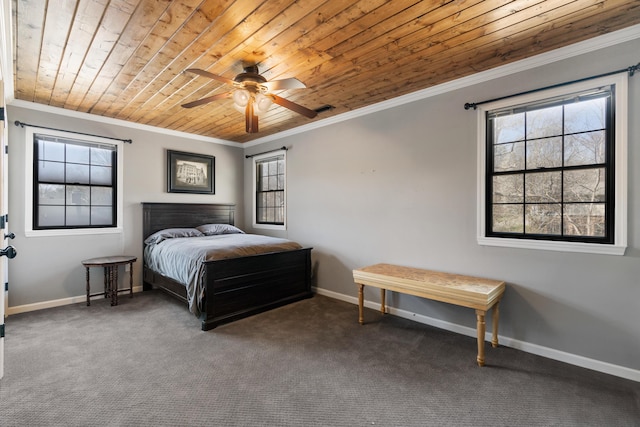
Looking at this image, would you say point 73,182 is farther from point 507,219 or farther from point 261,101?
point 507,219

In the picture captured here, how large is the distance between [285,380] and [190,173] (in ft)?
12.9

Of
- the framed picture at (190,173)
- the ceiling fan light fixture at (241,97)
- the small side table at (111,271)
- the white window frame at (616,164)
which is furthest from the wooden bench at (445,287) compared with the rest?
the framed picture at (190,173)

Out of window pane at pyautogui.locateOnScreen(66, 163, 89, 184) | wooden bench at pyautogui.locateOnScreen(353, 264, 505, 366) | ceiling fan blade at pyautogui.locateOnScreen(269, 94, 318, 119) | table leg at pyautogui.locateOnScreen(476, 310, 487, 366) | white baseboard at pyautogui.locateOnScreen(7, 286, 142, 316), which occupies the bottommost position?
white baseboard at pyautogui.locateOnScreen(7, 286, 142, 316)

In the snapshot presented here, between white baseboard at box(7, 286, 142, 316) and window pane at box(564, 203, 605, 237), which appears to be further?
white baseboard at box(7, 286, 142, 316)

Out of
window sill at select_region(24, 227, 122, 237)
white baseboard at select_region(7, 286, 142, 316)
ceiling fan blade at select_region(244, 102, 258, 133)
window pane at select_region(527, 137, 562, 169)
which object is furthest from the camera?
window sill at select_region(24, 227, 122, 237)

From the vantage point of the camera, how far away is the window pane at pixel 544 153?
2.54 m

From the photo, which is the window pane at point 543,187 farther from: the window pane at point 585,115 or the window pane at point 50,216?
the window pane at point 50,216

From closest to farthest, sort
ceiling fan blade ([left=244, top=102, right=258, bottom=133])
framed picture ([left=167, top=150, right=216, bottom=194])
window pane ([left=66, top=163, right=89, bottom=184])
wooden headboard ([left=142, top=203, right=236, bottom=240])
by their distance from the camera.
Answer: ceiling fan blade ([left=244, top=102, right=258, bottom=133]), window pane ([left=66, top=163, right=89, bottom=184]), wooden headboard ([left=142, top=203, right=236, bottom=240]), framed picture ([left=167, top=150, right=216, bottom=194])

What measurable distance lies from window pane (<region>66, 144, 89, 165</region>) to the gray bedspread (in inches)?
58.1

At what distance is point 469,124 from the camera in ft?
9.71

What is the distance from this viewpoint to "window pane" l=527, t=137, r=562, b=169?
254 centimetres

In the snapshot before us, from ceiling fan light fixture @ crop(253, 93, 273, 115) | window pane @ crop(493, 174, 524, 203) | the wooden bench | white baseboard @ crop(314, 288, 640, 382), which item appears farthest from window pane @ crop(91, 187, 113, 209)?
window pane @ crop(493, 174, 524, 203)

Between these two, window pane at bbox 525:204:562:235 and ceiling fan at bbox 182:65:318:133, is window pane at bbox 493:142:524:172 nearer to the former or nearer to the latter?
window pane at bbox 525:204:562:235

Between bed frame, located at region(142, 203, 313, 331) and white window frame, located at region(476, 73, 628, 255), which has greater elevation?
white window frame, located at region(476, 73, 628, 255)
